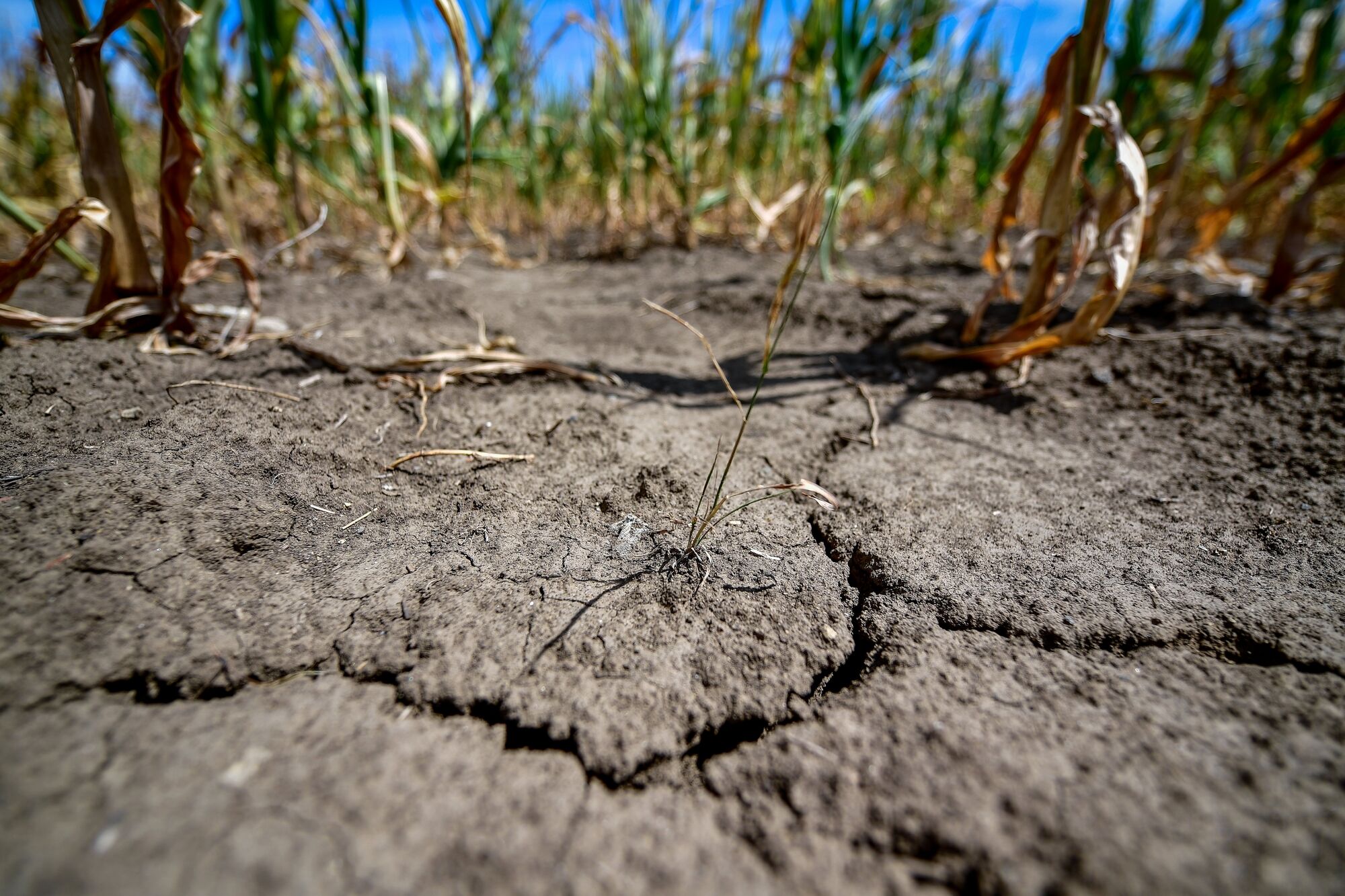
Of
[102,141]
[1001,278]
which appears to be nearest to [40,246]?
[102,141]

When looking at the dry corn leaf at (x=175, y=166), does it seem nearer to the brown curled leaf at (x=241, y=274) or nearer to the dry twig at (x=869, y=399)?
the brown curled leaf at (x=241, y=274)

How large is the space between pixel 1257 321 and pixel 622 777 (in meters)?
1.85

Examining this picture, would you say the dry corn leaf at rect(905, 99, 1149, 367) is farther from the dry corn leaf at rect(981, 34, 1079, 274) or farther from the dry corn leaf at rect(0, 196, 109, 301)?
the dry corn leaf at rect(0, 196, 109, 301)

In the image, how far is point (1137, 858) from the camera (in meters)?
0.44

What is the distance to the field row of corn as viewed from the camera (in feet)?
3.72

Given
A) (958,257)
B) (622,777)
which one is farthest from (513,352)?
(958,257)

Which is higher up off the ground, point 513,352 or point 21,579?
point 513,352

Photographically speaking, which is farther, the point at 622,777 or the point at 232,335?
the point at 232,335

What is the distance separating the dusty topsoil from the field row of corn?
1.46ft

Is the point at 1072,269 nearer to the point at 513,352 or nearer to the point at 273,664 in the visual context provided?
the point at 513,352

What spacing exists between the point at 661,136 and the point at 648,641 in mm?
2206

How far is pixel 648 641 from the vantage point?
65cm

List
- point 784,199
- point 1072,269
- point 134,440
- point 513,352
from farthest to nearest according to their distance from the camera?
point 784,199, point 513,352, point 1072,269, point 134,440

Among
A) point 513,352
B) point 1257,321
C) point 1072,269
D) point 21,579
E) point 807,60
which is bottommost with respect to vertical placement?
point 21,579
